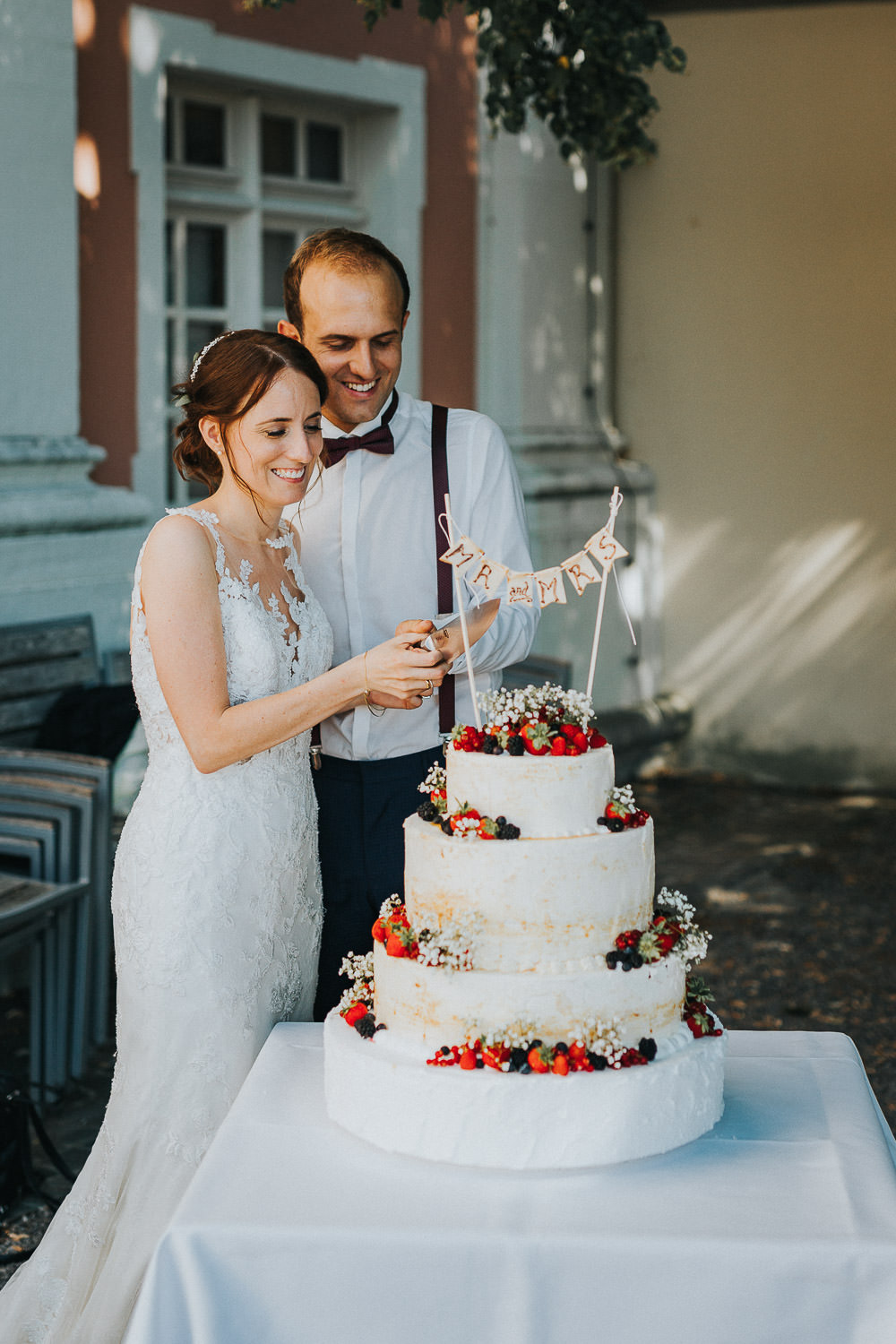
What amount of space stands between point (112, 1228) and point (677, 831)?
18.2 ft

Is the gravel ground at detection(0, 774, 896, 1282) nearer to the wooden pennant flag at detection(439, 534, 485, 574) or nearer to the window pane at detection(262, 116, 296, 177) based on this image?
the wooden pennant flag at detection(439, 534, 485, 574)

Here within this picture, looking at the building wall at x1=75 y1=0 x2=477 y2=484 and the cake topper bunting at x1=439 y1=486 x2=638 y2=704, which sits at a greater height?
the building wall at x1=75 y1=0 x2=477 y2=484

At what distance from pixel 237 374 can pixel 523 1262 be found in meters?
1.55

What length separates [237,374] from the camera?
2.67 metres

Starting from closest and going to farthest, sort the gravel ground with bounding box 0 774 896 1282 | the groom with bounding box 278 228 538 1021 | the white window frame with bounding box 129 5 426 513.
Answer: the groom with bounding box 278 228 538 1021
the gravel ground with bounding box 0 774 896 1282
the white window frame with bounding box 129 5 426 513

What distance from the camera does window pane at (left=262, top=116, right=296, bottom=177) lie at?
24.2 ft

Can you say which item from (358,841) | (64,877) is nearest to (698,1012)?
(358,841)

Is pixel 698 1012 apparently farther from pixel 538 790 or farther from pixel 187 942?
pixel 187 942

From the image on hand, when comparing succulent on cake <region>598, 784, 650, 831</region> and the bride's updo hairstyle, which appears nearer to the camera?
succulent on cake <region>598, 784, 650, 831</region>

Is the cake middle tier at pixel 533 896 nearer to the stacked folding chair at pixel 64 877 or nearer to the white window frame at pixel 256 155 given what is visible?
the stacked folding chair at pixel 64 877

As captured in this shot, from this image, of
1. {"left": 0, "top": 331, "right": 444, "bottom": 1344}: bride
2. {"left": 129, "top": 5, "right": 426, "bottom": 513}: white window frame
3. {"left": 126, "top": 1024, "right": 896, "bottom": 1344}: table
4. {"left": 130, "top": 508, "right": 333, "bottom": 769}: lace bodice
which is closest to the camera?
{"left": 126, "top": 1024, "right": 896, "bottom": 1344}: table

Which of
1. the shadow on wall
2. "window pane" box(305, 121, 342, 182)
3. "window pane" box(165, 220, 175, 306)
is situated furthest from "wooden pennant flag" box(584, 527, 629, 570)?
the shadow on wall

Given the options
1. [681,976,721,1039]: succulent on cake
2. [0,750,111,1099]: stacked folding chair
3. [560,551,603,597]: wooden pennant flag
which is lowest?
[0,750,111,1099]: stacked folding chair

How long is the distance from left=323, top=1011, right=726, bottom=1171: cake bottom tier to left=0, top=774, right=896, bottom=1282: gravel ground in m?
1.78
